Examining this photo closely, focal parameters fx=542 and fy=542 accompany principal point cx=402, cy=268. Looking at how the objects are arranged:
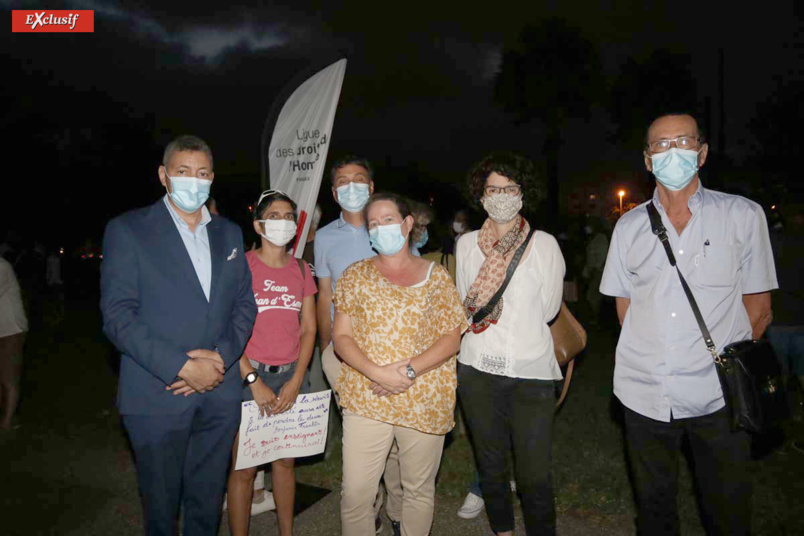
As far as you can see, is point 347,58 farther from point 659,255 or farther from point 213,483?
point 213,483

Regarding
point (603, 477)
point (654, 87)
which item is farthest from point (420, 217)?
point (654, 87)

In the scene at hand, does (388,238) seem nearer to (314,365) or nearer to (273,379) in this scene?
(273,379)

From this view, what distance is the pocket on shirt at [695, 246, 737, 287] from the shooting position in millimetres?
2674

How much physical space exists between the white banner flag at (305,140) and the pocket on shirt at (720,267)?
331 centimetres

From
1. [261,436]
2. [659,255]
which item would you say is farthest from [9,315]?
[659,255]

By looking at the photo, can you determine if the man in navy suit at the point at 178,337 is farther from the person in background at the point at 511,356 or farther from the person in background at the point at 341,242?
the person in background at the point at 511,356

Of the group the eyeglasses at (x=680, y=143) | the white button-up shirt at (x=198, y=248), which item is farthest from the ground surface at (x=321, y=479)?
the white button-up shirt at (x=198, y=248)

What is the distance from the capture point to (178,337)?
2.76 metres

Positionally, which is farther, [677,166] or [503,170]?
[503,170]

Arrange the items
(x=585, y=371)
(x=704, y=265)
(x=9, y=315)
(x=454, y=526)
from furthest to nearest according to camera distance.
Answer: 1. (x=585, y=371)
2. (x=9, y=315)
3. (x=454, y=526)
4. (x=704, y=265)

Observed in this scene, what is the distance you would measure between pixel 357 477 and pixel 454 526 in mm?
1409

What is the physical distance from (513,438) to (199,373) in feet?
5.97

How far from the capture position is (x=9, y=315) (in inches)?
226

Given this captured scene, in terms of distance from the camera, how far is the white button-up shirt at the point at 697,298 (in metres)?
2.68
